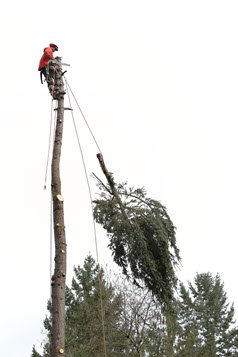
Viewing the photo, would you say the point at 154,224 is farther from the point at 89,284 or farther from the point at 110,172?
the point at 89,284

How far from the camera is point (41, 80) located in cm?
608

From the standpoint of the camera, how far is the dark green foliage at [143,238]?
551cm

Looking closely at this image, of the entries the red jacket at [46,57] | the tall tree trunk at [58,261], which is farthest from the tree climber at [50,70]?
the tall tree trunk at [58,261]

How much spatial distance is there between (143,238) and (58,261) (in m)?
1.45

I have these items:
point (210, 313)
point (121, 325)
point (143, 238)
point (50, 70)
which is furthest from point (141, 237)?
point (210, 313)

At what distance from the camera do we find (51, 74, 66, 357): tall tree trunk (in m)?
4.12

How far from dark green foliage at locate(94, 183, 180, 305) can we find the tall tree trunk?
3.37ft

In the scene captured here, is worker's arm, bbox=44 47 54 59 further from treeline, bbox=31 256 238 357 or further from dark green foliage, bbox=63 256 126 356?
dark green foliage, bbox=63 256 126 356

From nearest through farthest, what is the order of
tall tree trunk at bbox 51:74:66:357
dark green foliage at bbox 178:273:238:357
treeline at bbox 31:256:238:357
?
tall tree trunk at bbox 51:74:66:357 → treeline at bbox 31:256:238:357 → dark green foliage at bbox 178:273:238:357

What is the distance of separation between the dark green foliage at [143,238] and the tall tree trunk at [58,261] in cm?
103

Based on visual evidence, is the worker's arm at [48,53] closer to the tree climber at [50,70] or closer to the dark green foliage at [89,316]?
the tree climber at [50,70]

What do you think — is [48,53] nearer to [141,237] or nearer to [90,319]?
[141,237]

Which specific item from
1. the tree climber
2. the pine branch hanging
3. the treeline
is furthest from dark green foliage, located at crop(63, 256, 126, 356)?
the tree climber

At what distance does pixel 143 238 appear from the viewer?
550 cm
